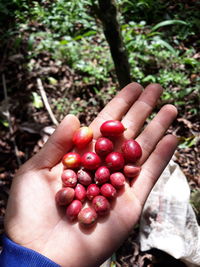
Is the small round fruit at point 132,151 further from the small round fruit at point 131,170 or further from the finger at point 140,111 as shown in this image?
the finger at point 140,111

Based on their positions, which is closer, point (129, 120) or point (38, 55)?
point (129, 120)

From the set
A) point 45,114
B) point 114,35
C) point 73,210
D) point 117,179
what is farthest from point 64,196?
point 45,114

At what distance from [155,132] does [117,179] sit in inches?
27.4

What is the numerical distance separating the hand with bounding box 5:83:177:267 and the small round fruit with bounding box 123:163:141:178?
0.06m

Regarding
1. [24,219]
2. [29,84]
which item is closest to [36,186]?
[24,219]

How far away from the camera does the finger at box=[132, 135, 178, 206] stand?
2.57 meters

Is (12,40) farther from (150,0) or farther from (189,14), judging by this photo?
(189,14)

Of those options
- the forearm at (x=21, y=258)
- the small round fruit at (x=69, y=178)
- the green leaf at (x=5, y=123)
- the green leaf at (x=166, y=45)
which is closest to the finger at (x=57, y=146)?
the small round fruit at (x=69, y=178)

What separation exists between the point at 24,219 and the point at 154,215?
158 centimetres

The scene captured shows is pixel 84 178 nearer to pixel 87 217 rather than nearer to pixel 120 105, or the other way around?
pixel 87 217

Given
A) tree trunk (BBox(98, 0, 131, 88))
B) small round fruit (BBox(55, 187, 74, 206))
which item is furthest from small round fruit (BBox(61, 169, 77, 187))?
tree trunk (BBox(98, 0, 131, 88))

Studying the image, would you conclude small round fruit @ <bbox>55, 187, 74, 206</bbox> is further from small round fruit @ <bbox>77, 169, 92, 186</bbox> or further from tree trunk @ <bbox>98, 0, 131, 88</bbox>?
tree trunk @ <bbox>98, 0, 131, 88</bbox>

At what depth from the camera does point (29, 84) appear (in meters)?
4.70

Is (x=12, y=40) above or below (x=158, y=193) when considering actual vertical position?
above
